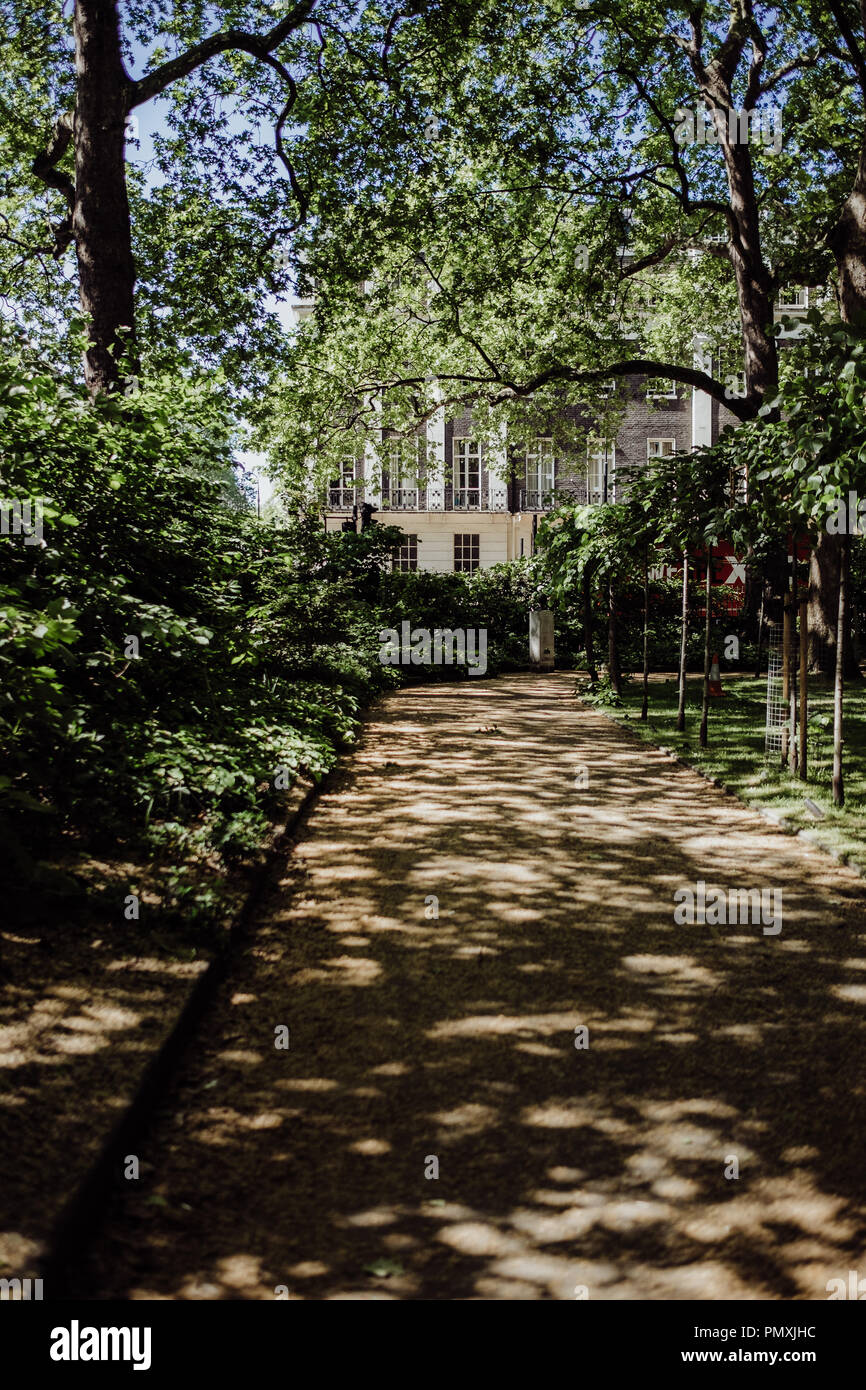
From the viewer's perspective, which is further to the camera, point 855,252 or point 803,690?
point 855,252

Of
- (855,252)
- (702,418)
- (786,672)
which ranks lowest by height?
(786,672)

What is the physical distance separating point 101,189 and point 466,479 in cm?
3331

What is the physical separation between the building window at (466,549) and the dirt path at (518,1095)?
128 feet

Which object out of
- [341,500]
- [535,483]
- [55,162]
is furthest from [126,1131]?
[535,483]

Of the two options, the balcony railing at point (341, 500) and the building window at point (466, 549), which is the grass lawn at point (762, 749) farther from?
the balcony railing at point (341, 500)

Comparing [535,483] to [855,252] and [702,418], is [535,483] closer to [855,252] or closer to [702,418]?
[702,418]

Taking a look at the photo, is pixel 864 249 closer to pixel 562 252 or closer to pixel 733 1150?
pixel 562 252

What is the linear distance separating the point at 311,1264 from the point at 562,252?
2004 centimetres

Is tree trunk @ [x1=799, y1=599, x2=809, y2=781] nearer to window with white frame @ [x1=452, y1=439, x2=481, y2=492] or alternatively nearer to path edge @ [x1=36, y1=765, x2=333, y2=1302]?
path edge @ [x1=36, y1=765, x2=333, y2=1302]

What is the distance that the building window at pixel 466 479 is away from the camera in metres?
45.3

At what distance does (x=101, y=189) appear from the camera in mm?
12391

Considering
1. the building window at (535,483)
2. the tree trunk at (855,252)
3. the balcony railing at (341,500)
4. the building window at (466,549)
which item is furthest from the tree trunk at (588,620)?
the balcony railing at (341,500)

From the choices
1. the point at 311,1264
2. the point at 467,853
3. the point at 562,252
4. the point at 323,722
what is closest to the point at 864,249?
the point at 562,252
